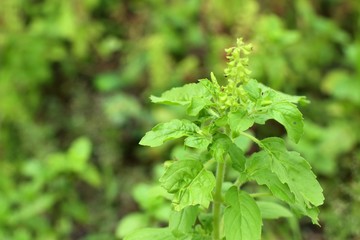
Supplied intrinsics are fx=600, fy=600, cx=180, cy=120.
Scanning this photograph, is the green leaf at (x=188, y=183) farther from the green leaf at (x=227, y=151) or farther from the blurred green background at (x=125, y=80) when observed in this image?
the blurred green background at (x=125, y=80)

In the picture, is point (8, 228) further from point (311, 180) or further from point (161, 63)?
point (311, 180)

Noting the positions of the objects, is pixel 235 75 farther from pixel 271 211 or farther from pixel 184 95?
pixel 271 211

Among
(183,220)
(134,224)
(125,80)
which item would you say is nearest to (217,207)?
(183,220)

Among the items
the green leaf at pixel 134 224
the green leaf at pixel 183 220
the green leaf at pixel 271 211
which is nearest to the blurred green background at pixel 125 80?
the green leaf at pixel 134 224

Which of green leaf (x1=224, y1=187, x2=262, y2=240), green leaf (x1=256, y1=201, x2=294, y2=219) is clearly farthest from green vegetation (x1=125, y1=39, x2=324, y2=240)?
green leaf (x1=256, y1=201, x2=294, y2=219)

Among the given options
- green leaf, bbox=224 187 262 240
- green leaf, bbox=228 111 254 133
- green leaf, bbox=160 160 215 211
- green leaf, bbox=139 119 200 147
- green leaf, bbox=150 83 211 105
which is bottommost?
green leaf, bbox=224 187 262 240

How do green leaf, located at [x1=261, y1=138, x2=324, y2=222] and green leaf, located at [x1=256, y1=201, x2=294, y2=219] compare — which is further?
green leaf, located at [x1=256, y1=201, x2=294, y2=219]

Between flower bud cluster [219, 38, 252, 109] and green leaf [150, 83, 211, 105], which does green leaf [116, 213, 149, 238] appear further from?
flower bud cluster [219, 38, 252, 109]
